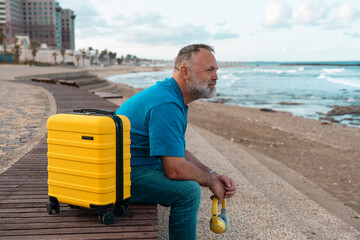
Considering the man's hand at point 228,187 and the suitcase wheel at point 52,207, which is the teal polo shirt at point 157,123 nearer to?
the man's hand at point 228,187

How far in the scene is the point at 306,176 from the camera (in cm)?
701

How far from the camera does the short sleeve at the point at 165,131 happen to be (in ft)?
7.72

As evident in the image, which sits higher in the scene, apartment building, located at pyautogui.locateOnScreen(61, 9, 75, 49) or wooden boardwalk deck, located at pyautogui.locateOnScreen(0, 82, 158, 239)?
apartment building, located at pyautogui.locateOnScreen(61, 9, 75, 49)

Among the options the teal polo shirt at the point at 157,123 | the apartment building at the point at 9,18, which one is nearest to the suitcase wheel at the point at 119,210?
the teal polo shirt at the point at 157,123

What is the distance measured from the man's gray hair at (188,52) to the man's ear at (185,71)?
1.5 inches

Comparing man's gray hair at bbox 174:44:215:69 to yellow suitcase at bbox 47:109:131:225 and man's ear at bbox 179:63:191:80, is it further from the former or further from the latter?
yellow suitcase at bbox 47:109:131:225

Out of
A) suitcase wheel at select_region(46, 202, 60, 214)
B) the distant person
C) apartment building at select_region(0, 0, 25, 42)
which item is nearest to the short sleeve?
the distant person

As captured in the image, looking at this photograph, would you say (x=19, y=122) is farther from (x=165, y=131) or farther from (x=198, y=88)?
(x=165, y=131)

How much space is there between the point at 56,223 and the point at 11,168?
1881mm

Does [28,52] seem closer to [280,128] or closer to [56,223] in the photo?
[280,128]

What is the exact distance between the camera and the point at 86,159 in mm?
2256

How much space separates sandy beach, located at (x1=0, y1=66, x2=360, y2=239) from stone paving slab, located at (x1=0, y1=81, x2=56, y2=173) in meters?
3.06

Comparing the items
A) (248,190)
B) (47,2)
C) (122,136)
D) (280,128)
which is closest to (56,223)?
(122,136)

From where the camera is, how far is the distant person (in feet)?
7.81
